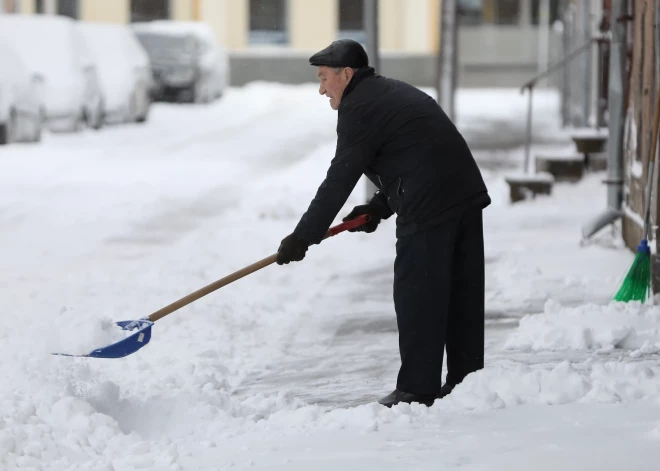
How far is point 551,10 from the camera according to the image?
146ft

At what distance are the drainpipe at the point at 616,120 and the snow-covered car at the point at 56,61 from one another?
1149 centimetres

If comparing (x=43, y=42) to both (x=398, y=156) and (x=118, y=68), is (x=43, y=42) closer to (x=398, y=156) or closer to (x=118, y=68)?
(x=118, y=68)

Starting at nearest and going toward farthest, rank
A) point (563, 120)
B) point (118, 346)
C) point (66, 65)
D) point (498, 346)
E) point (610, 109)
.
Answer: point (118, 346) < point (498, 346) < point (610, 109) < point (66, 65) < point (563, 120)

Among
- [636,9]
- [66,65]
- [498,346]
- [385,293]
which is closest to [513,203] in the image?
[636,9]

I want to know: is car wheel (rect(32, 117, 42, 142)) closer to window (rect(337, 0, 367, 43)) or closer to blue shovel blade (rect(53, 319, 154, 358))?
blue shovel blade (rect(53, 319, 154, 358))

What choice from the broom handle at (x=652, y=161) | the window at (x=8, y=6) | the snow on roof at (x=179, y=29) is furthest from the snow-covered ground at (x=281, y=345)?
the window at (x=8, y=6)

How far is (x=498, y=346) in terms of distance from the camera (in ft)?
21.0

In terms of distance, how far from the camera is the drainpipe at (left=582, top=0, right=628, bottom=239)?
973cm

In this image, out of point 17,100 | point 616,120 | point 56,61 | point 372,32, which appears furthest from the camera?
point 56,61

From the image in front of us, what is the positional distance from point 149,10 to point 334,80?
38.5m

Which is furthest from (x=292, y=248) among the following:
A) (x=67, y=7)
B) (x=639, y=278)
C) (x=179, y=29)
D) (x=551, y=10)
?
(x=551, y=10)

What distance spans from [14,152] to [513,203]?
857 cm

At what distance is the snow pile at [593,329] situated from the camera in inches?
241

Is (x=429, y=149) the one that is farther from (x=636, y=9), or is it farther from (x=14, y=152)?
(x=14, y=152)
